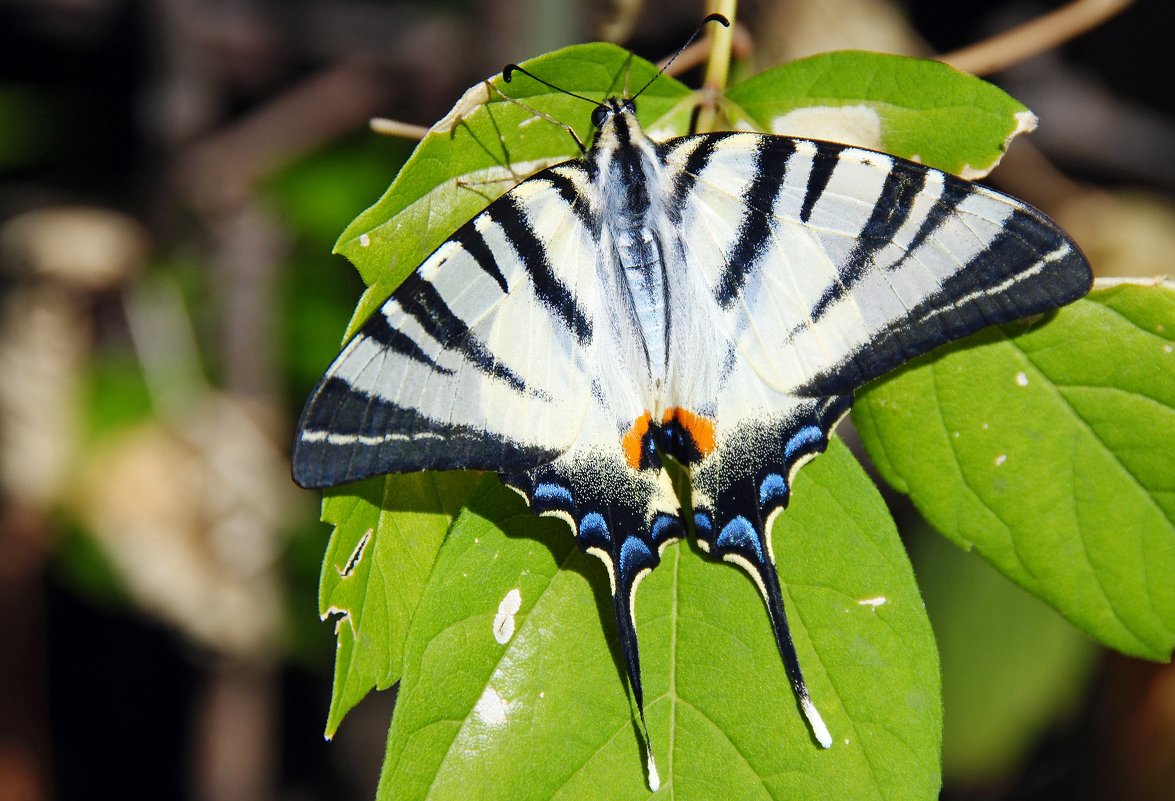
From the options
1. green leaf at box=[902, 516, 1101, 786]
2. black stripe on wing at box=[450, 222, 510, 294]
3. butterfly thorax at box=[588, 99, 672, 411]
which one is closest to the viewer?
black stripe on wing at box=[450, 222, 510, 294]

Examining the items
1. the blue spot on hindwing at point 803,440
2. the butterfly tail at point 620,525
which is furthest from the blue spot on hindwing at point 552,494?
the blue spot on hindwing at point 803,440

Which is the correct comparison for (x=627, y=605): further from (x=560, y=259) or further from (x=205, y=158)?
(x=205, y=158)

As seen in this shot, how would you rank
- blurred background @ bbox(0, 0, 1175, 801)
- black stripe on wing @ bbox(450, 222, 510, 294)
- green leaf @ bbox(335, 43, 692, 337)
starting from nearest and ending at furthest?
green leaf @ bbox(335, 43, 692, 337) → black stripe on wing @ bbox(450, 222, 510, 294) → blurred background @ bbox(0, 0, 1175, 801)

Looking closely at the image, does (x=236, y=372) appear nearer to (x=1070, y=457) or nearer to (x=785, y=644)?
A: (x=785, y=644)

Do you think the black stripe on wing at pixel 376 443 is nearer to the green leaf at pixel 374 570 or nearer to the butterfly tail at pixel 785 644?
the green leaf at pixel 374 570

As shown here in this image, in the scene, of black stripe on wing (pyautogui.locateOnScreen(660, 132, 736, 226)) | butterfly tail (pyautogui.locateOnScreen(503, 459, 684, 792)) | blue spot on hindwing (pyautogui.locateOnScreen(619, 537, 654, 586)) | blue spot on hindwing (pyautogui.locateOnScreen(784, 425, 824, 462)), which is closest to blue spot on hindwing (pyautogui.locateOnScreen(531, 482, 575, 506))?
butterfly tail (pyautogui.locateOnScreen(503, 459, 684, 792))

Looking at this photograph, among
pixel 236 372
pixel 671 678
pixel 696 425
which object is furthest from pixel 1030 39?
pixel 236 372

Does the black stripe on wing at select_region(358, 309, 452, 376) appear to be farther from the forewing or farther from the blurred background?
the blurred background

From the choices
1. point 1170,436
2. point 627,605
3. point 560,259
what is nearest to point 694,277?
point 560,259
